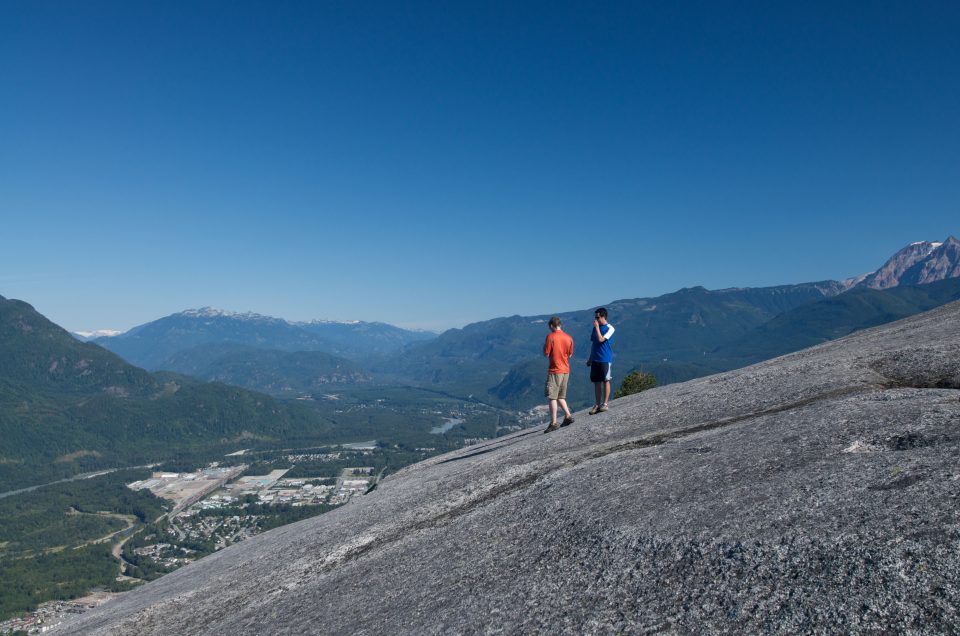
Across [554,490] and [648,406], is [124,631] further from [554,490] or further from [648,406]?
[648,406]

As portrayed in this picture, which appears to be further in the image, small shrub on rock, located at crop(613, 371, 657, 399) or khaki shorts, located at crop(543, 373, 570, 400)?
small shrub on rock, located at crop(613, 371, 657, 399)

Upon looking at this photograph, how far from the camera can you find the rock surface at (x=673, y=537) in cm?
641

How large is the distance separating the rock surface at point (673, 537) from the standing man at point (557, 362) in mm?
1762

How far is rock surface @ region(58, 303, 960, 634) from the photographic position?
641 centimetres

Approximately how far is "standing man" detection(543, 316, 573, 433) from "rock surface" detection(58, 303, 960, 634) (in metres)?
1.76

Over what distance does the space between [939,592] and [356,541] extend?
1137 centimetres

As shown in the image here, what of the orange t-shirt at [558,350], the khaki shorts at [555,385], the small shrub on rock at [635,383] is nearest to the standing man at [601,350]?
the orange t-shirt at [558,350]

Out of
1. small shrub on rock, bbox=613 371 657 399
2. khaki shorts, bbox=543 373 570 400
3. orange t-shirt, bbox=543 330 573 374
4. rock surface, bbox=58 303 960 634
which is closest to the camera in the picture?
rock surface, bbox=58 303 960 634

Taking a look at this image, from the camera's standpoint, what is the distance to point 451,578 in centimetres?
951

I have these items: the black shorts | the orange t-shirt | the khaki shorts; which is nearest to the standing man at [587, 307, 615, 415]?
the black shorts

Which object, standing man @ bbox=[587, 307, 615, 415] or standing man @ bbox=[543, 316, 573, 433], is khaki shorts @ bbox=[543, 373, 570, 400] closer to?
standing man @ bbox=[543, 316, 573, 433]

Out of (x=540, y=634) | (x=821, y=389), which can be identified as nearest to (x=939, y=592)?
(x=540, y=634)

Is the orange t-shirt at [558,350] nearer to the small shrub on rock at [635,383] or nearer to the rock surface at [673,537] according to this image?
the rock surface at [673,537]

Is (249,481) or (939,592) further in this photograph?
(249,481)
